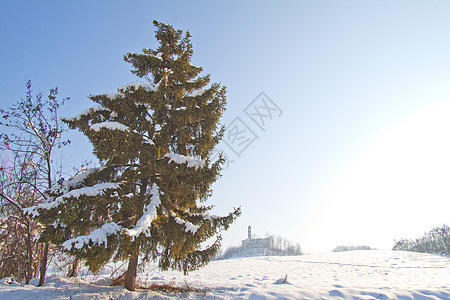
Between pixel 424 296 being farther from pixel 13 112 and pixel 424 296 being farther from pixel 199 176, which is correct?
pixel 13 112

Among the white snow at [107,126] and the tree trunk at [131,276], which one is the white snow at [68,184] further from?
the tree trunk at [131,276]

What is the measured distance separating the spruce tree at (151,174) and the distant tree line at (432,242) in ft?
190

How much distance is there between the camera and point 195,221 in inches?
327

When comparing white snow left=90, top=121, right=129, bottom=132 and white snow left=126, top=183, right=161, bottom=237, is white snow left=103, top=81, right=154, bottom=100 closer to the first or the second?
white snow left=90, top=121, right=129, bottom=132

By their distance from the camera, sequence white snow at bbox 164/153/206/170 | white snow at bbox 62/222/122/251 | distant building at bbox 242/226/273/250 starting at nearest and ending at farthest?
white snow at bbox 62/222/122/251 < white snow at bbox 164/153/206/170 < distant building at bbox 242/226/273/250

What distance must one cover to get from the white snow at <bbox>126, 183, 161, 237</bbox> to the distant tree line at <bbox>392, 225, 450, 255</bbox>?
195 feet

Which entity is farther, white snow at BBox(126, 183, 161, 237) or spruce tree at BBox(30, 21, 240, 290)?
spruce tree at BBox(30, 21, 240, 290)

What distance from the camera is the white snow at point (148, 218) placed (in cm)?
588

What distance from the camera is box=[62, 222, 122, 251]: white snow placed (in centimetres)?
535

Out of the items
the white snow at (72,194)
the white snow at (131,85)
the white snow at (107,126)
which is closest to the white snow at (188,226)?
the white snow at (72,194)

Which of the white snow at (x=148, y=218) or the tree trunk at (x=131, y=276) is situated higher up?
the white snow at (x=148, y=218)

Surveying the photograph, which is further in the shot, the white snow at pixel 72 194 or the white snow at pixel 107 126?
the white snow at pixel 107 126

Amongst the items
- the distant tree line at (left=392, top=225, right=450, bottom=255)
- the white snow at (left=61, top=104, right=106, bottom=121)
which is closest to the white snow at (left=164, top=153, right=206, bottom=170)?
the white snow at (left=61, top=104, right=106, bottom=121)

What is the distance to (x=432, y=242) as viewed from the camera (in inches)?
1951
